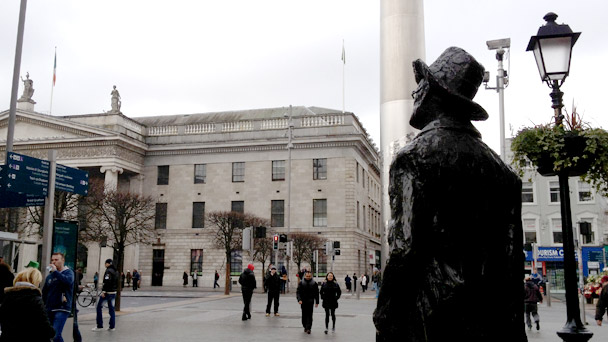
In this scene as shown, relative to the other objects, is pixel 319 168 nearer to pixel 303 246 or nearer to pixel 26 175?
pixel 303 246

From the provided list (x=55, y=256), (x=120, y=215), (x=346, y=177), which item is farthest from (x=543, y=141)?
(x=346, y=177)

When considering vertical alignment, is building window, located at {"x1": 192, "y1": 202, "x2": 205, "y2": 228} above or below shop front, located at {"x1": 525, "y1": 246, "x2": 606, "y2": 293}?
above

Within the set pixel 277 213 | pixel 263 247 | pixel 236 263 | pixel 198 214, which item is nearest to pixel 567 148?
pixel 263 247

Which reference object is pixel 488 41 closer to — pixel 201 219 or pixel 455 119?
pixel 455 119

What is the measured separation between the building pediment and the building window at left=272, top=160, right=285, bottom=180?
15.5 meters

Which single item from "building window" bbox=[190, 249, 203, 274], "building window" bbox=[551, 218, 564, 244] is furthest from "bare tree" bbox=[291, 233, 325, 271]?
"building window" bbox=[551, 218, 564, 244]

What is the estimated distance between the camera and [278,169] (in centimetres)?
5166

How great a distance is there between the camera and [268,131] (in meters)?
52.1

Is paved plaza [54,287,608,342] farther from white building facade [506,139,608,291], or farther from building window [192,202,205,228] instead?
building window [192,202,205,228]

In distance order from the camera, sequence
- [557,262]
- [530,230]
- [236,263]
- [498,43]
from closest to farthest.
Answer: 1. [498,43]
2. [557,262]
3. [236,263]
4. [530,230]

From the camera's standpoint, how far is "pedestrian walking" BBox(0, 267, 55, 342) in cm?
607

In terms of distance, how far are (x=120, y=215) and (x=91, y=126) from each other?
1849cm

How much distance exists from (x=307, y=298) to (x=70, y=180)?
6.77 m

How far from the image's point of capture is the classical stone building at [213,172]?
163 feet
